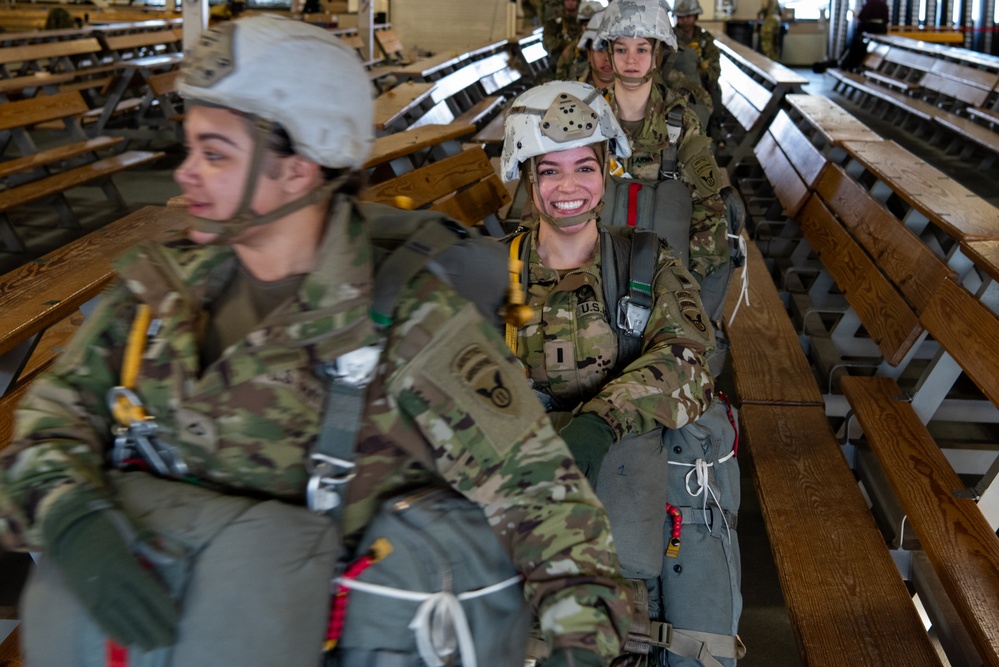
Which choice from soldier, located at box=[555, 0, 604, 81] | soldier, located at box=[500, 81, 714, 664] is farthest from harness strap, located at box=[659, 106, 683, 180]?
soldier, located at box=[555, 0, 604, 81]

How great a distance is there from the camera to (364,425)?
1605 millimetres

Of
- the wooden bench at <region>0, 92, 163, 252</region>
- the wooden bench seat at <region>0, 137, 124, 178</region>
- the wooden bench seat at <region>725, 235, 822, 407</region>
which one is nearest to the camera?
the wooden bench seat at <region>725, 235, 822, 407</region>

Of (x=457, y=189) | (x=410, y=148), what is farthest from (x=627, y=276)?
(x=457, y=189)

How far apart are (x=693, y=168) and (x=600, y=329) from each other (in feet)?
5.87

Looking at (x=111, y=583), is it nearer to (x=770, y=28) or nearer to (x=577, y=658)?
(x=577, y=658)

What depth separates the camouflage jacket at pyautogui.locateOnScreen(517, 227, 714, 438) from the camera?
92.4 inches

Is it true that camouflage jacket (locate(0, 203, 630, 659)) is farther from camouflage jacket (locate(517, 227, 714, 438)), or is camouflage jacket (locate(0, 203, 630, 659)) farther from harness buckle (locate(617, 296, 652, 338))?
harness buckle (locate(617, 296, 652, 338))

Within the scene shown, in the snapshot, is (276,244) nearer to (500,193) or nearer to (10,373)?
(10,373)

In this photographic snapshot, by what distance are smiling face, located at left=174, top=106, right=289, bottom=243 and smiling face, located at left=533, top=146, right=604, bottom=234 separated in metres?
1.24

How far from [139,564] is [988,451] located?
3.49 meters

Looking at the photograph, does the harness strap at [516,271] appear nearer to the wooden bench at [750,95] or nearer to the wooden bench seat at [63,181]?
the wooden bench seat at [63,181]

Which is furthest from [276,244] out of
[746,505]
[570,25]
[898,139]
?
[898,139]

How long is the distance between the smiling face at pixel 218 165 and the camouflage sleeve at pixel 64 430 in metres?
0.25

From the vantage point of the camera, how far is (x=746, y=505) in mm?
4223
